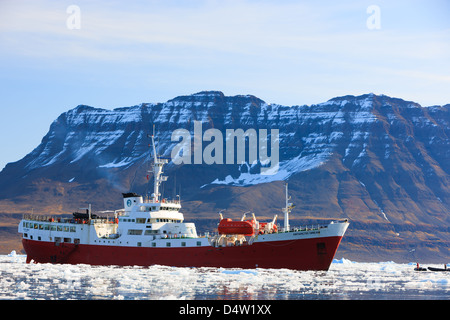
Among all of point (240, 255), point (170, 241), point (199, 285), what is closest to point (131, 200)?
point (170, 241)

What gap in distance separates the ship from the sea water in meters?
2.32

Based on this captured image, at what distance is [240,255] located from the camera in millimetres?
82688

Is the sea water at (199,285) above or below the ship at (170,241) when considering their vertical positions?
below

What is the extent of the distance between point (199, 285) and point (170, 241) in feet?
79.2

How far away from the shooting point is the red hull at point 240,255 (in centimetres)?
8150

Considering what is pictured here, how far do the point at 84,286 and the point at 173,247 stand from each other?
83.2 feet

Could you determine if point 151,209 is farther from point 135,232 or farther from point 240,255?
point 240,255

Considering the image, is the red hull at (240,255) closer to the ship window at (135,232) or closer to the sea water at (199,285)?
the sea water at (199,285)

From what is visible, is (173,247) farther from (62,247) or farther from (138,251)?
(62,247)

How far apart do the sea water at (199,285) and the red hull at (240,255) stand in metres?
1.65

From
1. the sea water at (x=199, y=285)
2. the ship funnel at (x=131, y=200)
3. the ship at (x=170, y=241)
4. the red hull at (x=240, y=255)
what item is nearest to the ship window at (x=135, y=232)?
the ship at (x=170, y=241)

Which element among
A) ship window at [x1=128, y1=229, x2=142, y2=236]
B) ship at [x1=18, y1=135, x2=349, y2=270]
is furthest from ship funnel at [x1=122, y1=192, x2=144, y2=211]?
ship window at [x1=128, y1=229, x2=142, y2=236]
